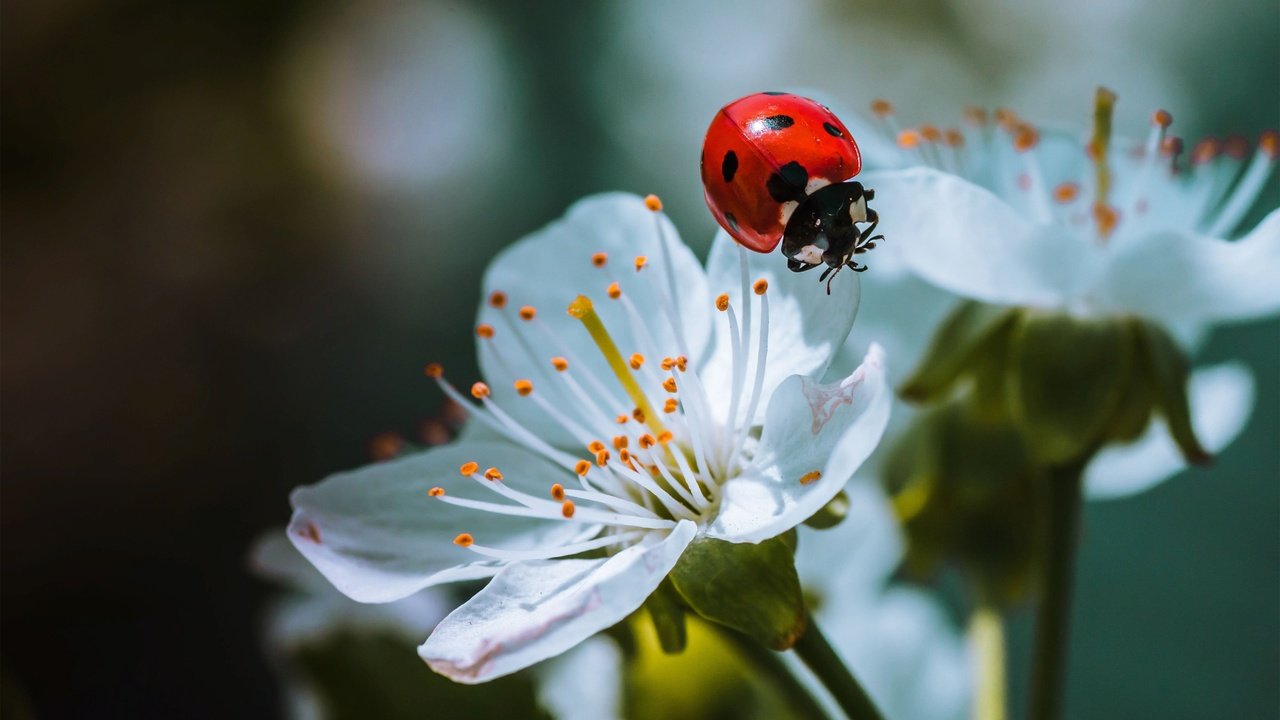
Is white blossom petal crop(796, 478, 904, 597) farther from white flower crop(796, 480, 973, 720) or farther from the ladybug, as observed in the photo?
the ladybug

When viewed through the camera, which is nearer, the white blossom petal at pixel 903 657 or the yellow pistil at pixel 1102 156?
the yellow pistil at pixel 1102 156

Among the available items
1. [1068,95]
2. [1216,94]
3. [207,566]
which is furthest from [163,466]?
[1216,94]

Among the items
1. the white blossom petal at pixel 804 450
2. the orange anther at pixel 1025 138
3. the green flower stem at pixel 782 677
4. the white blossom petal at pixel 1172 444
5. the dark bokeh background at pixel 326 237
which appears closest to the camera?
the white blossom petal at pixel 804 450

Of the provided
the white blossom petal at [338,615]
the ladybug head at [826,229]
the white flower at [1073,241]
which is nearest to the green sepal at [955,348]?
the white flower at [1073,241]

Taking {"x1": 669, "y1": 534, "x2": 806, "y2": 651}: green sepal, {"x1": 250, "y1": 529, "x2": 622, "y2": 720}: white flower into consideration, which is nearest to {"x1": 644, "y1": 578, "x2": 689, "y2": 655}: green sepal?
{"x1": 669, "y1": 534, "x2": 806, "y2": 651}: green sepal

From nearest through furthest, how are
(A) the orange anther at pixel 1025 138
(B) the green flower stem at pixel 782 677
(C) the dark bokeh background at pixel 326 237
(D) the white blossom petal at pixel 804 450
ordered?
(D) the white blossom petal at pixel 804 450, (B) the green flower stem at pixel 782 677, (A) the orange anther at pixel 1025 138, (C) the dark bokeh background at pixel 326 237

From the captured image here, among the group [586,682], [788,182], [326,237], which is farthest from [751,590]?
[326,237]

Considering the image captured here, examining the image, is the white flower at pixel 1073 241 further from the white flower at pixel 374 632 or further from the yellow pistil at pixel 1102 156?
the white flower at pixel 374 632

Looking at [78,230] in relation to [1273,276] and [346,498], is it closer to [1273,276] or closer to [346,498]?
[346,498]
